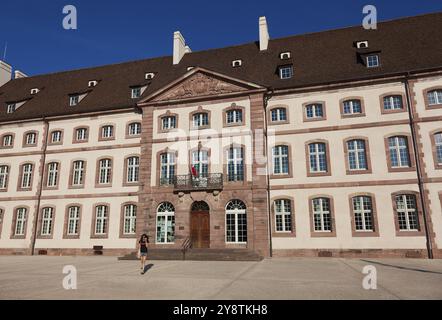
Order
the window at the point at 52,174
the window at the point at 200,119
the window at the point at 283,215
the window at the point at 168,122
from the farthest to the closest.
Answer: the window at the point at 52,174, the window at the point at 168,122, the window at the point at 200,119, the window at the point at 283,215

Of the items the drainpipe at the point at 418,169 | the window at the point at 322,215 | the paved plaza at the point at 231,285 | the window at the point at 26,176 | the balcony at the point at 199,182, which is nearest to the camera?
the paved plaza at the point at 231,285

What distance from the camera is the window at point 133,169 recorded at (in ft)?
86.5

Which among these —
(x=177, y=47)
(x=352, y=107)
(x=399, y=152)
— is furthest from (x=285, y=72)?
(x=177, y=47)

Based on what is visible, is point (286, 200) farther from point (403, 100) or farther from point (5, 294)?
point (5, 294)

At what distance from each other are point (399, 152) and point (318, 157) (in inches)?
194

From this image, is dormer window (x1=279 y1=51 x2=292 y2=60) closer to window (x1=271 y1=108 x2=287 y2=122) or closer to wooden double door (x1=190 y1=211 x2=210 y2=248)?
window (x1=271 y1=108 x2=287 y2=122)

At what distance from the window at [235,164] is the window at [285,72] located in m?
6.59

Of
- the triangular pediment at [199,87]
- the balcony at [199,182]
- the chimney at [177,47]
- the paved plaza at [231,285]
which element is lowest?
the paved plaza at [231,285]

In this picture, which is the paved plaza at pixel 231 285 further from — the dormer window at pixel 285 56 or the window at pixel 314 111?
the dormer window at pixel 285 56

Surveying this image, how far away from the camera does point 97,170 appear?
2730 centimetres

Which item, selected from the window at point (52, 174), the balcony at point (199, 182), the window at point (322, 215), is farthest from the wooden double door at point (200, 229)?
the window at point (52, 174)

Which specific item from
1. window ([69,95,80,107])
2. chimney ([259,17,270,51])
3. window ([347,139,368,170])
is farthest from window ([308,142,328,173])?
window ([69,95,80,107])

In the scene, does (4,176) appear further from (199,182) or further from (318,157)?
(318,157)
